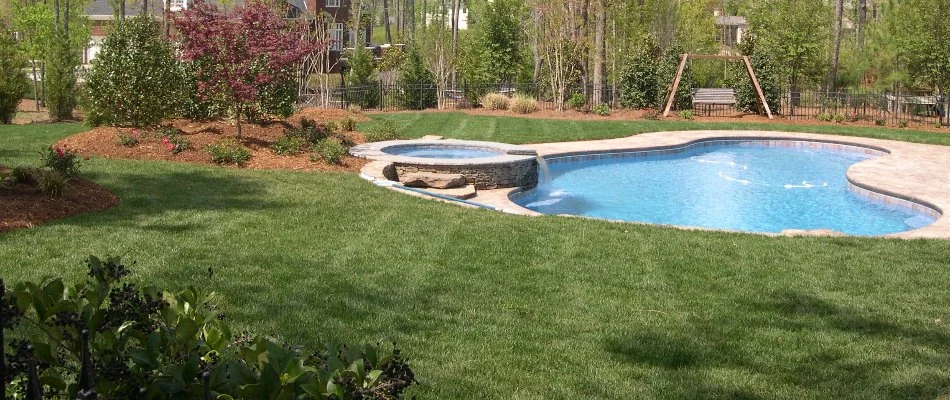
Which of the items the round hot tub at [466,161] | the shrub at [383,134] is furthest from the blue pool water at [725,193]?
the shrub at [383,134]

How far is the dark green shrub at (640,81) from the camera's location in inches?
1094

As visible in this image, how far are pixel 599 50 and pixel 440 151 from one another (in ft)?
45.2

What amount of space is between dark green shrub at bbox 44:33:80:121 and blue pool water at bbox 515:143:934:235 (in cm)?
1346

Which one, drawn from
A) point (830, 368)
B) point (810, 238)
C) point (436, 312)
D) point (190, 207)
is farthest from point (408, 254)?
point (810, 238)

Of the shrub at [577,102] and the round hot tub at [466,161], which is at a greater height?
the shrub at [577,102]

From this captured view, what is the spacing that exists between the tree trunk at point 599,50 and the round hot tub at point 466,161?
13.4 m

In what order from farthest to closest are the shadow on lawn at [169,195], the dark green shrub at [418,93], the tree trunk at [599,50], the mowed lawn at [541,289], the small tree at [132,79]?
the dark green shrub at [418,93], the tree trunk at [599,50], the small tree at [132,79], the shadow on lawn at [169,195], the mowed lawn at [541,289]

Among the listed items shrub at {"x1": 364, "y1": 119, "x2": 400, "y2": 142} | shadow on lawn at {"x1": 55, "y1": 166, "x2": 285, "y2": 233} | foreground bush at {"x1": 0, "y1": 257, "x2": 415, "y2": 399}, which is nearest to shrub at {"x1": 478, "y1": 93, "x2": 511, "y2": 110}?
shrub at {"x1": 364, "y1": 119, "x2": 400, "y2": 142}

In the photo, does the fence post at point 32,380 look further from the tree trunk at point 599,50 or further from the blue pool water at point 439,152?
the tree trunk at point 599,50

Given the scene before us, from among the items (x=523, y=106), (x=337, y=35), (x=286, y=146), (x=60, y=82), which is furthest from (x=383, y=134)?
(x=337, y=35)

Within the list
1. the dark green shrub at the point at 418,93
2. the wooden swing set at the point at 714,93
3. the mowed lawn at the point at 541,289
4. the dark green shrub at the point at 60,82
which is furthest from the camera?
the dark green shrub at the point at 418,93

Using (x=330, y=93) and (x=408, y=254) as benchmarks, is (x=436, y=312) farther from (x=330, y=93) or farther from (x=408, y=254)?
(x=330, y=93)

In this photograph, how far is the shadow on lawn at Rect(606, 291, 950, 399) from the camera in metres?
5.07

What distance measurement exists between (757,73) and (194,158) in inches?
770
